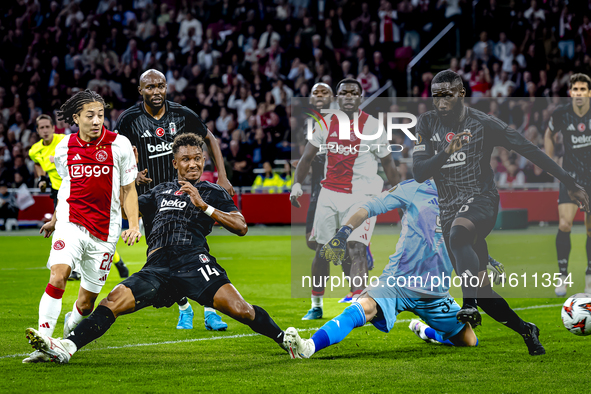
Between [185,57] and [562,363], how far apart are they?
1777 centimetres

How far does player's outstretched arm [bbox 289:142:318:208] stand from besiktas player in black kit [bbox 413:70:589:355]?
141cm

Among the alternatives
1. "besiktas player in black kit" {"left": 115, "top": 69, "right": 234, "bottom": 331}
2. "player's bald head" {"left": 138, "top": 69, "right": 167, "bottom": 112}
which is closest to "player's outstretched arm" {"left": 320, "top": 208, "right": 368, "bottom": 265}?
"besiktas player in black kit" {"left": 115, "top": 69, "right": 234, "bottom": 331}

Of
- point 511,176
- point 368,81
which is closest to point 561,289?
point 511,176

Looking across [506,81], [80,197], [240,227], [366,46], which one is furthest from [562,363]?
→ [366,46]

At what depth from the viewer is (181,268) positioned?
532cm

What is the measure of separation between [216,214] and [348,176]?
2234mm

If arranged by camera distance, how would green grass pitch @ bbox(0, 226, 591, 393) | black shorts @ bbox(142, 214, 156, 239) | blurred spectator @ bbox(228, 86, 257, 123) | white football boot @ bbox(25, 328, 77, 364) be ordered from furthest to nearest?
blurred spectator @ bbox(228, 86, 257, 123) → black shorts @ bbox(142, 214, 156, 239) → white football boot @ bbox(25, 328, 77, 364) → green grass pitch @ bbox(0, 226, 591, 393)

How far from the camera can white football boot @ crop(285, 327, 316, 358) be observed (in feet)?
16.5

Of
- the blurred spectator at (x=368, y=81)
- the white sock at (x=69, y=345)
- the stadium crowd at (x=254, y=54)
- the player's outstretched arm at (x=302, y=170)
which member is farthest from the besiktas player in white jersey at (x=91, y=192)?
the blurred spectator at (x=368, y=81)

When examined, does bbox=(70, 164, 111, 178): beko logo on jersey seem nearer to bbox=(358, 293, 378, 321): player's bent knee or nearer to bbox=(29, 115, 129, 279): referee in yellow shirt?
bbox=(358, 293, 378, 321): player's bent knee

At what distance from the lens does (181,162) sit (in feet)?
18.6

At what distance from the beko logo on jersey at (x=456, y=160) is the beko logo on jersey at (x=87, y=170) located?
8.59 ft

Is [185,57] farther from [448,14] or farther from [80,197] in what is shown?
[80,197]

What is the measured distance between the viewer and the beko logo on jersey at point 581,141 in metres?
8.29
